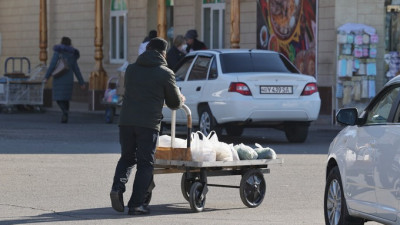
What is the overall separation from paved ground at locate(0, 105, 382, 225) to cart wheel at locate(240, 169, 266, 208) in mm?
97

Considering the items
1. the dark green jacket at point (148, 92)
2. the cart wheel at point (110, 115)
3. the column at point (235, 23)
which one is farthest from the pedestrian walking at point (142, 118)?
the column at point (235, 23)

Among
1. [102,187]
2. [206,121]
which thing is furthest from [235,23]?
[102,187]

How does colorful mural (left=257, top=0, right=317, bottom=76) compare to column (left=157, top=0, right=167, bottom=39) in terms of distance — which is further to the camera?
column (left=157, top=0, right=167, bottom=39)

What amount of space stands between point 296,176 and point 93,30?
883 inches

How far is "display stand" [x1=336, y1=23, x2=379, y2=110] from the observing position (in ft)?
87.6

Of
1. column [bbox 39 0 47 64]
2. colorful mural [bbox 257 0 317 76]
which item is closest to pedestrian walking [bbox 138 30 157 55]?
colorful mural [bbox 257 0 317 76]

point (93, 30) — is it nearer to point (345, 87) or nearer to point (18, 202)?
point (345, 87)

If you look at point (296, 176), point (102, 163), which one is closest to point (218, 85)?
point (102, 163)

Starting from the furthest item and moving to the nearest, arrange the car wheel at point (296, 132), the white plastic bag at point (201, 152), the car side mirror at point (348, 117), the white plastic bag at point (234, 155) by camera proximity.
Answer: the car wheel at point (296, 132), the white plastic bag at point (234, 155), the white plastic bag at point (201, 152), the car side mirror at point (348, 117)

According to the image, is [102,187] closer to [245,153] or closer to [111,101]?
[245,153]

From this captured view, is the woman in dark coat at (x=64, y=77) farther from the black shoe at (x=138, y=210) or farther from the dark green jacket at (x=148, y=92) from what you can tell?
the black shoe at (x=138, y=210)

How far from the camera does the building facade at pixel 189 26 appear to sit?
90.1 feet

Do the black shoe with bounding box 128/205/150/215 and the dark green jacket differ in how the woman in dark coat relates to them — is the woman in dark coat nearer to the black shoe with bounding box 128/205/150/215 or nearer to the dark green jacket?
the dark green jacket

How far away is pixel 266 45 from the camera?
30188 millimetres
